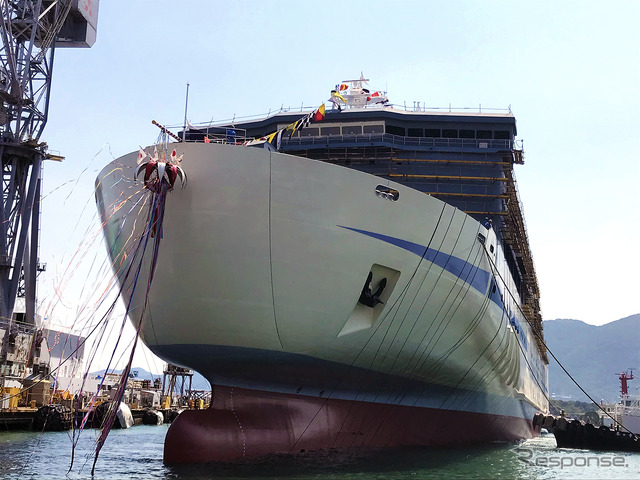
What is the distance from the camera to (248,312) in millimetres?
12867

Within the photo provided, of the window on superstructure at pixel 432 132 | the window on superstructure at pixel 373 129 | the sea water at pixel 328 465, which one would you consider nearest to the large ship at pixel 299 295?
the sea water at pixel 328 465

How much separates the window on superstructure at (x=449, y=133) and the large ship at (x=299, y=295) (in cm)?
630

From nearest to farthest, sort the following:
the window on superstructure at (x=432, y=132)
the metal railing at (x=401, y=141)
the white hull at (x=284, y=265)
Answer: the white hull at (x=284, y=265)
the metal railing at (x=401, y=141)
the window on superstructure at (x=432, y=132)

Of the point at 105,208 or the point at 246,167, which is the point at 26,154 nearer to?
the point at 105,208

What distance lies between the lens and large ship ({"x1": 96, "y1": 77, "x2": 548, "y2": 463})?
1282 centimetres

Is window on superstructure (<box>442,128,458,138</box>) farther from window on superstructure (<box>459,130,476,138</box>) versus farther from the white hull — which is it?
the white hull

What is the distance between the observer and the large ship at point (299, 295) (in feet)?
42.1

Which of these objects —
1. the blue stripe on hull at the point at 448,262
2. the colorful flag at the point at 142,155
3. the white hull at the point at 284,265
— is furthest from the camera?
the blue stripe on hull at the point at 448,262

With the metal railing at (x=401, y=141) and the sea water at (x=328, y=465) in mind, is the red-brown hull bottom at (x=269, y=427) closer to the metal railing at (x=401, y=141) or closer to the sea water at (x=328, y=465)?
the sea water at (x=328, y=465)

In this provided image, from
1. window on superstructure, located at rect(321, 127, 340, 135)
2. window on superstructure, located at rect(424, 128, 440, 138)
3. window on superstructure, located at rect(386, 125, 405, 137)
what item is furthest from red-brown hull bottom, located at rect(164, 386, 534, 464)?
window on superstructure, located at rect(424, 128, 440, 138)

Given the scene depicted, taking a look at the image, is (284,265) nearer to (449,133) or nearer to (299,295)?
(299,295)

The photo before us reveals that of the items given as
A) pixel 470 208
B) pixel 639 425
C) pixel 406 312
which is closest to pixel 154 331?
pixel 406 312

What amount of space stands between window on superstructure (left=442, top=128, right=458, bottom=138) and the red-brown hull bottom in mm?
10402

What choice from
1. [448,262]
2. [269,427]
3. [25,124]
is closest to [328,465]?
[269,427]
